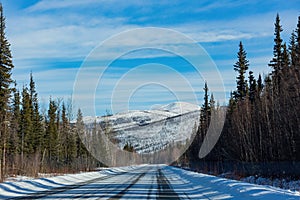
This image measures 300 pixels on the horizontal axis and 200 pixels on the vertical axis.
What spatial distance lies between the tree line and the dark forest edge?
22046 millimetres

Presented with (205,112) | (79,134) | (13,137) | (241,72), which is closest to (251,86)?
(241,72)

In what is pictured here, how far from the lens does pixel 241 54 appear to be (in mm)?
56625

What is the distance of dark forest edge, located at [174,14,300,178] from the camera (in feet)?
98.5

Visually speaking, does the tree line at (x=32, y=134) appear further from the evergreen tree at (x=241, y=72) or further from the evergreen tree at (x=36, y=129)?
the evergreen tree at (x=241, y=72)

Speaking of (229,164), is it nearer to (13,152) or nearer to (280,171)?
(280,171)

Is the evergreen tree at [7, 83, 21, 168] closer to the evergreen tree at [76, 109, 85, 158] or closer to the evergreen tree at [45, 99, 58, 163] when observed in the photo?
the evergreen tree at [45, 99, 58, 163]

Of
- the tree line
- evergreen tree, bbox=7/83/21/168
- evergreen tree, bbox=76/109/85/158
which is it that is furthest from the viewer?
evergreen tree, bbox=76/109/85/158

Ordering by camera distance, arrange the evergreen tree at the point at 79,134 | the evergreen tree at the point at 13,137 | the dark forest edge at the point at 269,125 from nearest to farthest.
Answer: the dark forest edge at the point at 269,125, the evergreen tree at the point at 13,137, the evergreen tree at the point at 79,134

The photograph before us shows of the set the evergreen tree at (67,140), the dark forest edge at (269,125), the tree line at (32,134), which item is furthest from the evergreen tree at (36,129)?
the dark forest edge at (269,125)

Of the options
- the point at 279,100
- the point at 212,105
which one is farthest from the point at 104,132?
the point at 279,100

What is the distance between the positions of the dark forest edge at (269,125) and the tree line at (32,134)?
22.0 metres

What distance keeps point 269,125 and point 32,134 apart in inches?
1620

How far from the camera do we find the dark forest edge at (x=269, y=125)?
98.5 ft

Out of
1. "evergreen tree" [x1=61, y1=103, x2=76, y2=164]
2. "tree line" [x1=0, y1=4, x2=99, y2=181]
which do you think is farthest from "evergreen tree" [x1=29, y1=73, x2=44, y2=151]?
"evergreen tree" [x1=61, y1=103, x2=76, y2=164]
